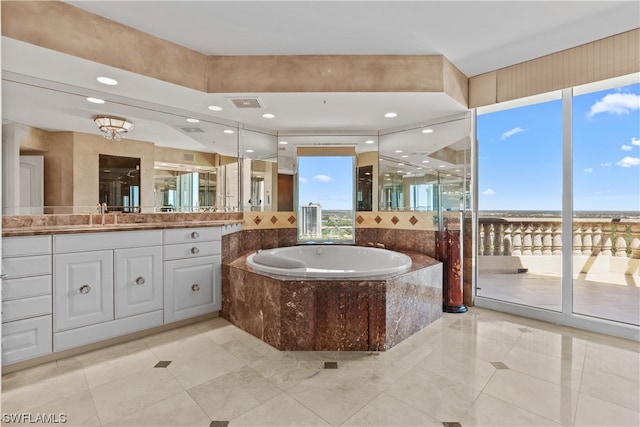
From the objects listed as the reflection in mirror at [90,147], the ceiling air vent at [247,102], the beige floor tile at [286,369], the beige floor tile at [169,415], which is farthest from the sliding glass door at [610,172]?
the reflection in mirror at [90,147]

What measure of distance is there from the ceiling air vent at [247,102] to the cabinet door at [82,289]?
5.42 feet

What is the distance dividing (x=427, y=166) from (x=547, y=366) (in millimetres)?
2228

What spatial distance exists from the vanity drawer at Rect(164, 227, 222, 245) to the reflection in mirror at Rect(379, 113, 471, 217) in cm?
201

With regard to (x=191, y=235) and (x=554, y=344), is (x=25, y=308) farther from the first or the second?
(x=554, y=344)

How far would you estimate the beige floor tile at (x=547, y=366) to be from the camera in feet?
6.50

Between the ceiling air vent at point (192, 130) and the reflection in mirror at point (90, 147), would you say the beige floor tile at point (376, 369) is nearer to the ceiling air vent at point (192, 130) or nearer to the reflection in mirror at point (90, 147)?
the reflection in mirror at point (90, 147)

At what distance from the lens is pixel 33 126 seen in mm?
2393

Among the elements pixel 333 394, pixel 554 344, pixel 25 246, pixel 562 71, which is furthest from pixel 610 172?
pixel 25 246

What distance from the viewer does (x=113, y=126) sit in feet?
9.11

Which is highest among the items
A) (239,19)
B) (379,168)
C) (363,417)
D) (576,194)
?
(239,19)

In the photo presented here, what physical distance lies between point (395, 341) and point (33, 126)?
327cm

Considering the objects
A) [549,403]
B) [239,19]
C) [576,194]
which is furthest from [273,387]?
[576,194]

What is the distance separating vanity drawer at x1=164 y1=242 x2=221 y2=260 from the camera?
2768 millimetres

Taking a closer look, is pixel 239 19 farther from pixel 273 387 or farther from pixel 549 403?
pixel 549 403
